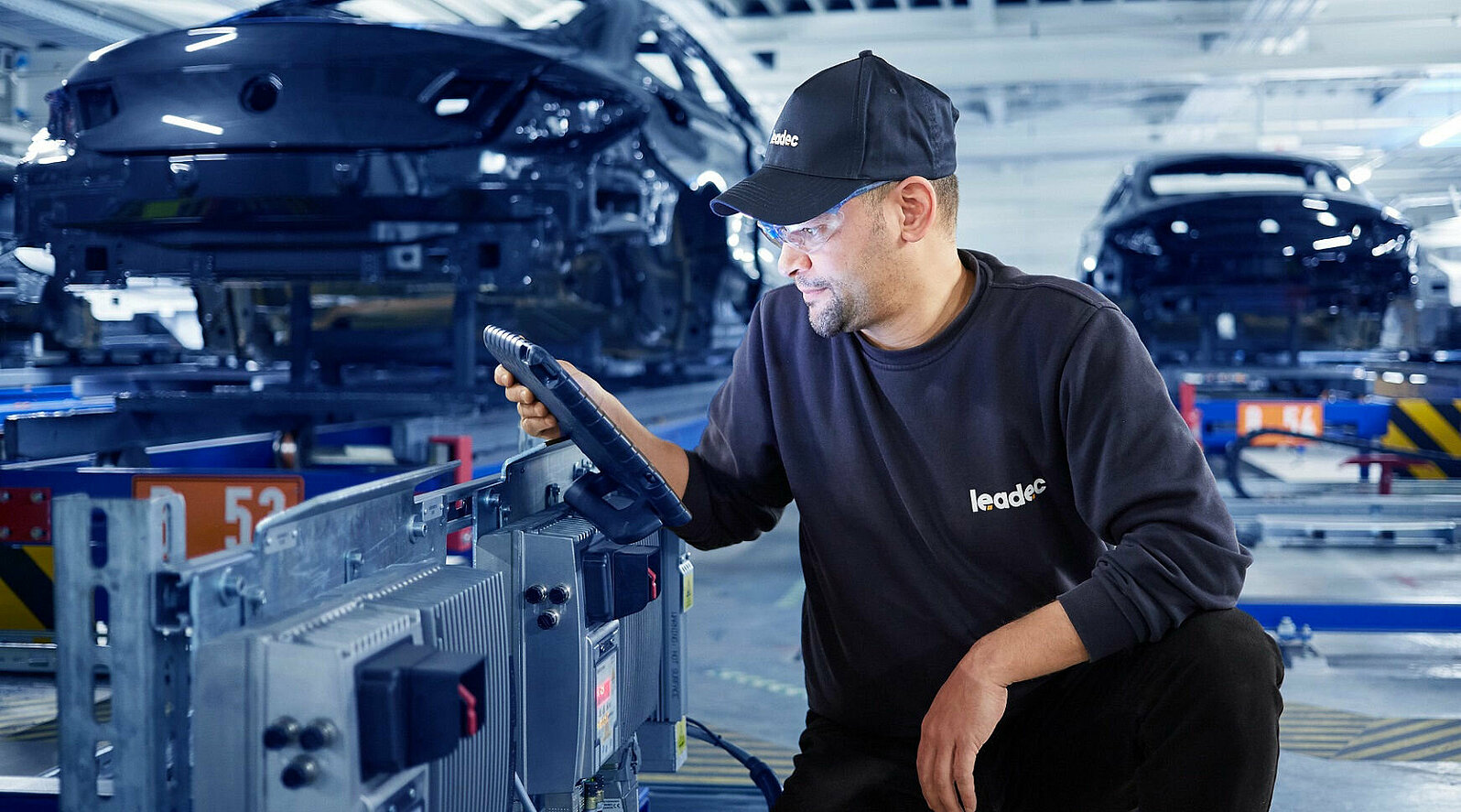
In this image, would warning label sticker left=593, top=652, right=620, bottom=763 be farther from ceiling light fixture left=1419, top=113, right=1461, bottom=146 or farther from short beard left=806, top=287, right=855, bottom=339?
ceiling light fixture left=1419, top=113, right=1461, bottom=146

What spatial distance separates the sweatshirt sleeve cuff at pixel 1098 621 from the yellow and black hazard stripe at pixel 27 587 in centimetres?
182

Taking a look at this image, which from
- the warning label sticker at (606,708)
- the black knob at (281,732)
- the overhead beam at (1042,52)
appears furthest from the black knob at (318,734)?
the overhead beam at (1042,52)

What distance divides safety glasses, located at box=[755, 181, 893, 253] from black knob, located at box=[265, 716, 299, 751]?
74 centimetres

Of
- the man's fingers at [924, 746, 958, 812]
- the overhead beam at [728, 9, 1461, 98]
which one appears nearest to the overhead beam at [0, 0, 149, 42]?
the overhead beam at [728, 9, 1461, 98]

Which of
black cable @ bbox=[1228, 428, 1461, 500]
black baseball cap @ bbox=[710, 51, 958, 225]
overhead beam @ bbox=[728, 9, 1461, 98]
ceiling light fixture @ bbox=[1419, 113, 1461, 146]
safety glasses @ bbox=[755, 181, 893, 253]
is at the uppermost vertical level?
overhead beam @ bbox=[728, 9, 1461, 98]

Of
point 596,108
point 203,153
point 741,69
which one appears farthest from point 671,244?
point 741,69

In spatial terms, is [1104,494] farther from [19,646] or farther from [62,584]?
[19,646]

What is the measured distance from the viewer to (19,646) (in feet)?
7.29

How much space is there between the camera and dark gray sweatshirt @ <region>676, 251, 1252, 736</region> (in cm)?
131

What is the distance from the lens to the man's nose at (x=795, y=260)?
1.44 meters

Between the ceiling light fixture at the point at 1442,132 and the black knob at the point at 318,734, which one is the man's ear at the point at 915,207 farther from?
the ceiling light fixture at the point at 1442,132

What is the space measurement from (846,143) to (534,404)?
466mm

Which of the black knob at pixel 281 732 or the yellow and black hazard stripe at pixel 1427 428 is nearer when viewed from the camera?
the black knob at pixel 281 732

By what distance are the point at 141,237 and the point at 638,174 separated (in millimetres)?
1336
